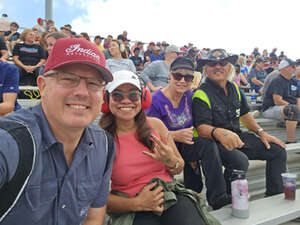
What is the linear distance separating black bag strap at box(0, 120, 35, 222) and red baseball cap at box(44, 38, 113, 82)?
301 mm

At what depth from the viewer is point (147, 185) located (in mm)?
1639

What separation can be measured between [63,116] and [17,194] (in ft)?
1.16

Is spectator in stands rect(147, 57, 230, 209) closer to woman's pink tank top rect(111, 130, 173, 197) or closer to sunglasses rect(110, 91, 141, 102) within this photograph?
woman's pink tank top rect(111, 130, 173, 197)

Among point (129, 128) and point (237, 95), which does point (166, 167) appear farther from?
point (237, 95)

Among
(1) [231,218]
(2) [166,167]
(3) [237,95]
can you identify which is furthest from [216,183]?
(3) [237,95]

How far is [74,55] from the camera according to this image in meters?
1.07

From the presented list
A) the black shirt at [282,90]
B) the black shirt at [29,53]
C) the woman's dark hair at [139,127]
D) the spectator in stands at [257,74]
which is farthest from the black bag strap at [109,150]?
the spectator in stands at [257,74]

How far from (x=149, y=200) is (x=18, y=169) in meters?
0.87

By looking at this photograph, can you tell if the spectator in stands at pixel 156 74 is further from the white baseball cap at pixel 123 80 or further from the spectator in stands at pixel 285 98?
the white baseball cap at pixel 123 80

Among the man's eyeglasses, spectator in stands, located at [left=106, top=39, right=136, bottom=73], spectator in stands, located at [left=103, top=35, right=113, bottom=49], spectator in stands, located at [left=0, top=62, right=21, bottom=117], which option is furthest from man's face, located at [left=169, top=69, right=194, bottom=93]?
spectator in stands, located at [left=103, top=35, right=113, bottom=49]

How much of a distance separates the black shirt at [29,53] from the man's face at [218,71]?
384 cm

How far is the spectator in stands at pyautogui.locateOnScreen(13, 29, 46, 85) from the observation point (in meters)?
4.71

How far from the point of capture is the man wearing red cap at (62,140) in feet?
3.26

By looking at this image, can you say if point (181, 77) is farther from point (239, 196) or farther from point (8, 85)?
point (8, 85)
